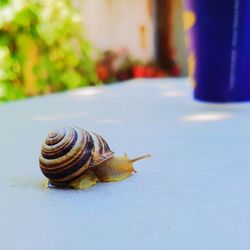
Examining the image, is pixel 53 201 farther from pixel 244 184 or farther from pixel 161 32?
pixel 161 32

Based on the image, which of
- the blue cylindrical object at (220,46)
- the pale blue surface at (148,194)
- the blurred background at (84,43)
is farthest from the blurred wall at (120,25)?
the pale blue surface at (148,194)

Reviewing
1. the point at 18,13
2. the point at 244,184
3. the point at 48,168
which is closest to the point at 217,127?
the point at 244,184

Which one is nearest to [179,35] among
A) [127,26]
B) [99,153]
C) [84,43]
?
[127,26]

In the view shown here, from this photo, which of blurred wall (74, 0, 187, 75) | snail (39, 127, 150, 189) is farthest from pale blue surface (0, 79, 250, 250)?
blurred wall (74, 0, 187, 75)

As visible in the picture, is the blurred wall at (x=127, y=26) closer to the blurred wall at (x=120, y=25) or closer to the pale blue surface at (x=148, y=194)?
the blurred wall at (x=120, y=25)

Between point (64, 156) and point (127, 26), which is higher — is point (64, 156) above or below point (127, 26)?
above

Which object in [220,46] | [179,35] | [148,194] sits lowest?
[179,35]

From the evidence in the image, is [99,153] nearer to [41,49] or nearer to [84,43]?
[41,49]
